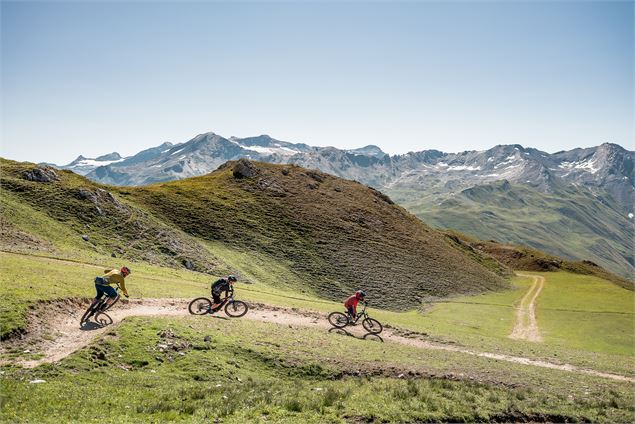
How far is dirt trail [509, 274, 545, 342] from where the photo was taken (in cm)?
6291

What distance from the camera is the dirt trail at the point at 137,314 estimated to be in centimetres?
2558

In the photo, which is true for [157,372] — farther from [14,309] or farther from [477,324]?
[477,324]

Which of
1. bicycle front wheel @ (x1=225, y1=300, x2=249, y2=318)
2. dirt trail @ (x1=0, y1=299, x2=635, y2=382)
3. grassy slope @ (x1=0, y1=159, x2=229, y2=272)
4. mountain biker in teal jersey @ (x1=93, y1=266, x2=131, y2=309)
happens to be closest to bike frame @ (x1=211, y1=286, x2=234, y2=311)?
bicycle front wheel @ (x1=225, y1=300, x2=249, y2=318)

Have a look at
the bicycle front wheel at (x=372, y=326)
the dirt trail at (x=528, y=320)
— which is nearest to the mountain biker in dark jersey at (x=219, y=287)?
the bicycle front wheel at (x=372, y=326)

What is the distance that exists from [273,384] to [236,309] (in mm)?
14675

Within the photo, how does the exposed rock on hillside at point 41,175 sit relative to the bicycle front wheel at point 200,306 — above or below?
above

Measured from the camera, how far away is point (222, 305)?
38.8 metres

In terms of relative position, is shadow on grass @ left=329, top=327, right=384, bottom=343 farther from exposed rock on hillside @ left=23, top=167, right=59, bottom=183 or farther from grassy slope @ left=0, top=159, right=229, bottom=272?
exposed rock on hillside @ left=23, top=167, right=59, bottom=183

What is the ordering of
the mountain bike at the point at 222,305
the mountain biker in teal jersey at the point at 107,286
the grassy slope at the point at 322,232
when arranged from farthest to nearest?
the grassy slope at the point at 322,232, the mountain bike at the point at 222,305, the mountain biker in teal jersey at the point at 107,286

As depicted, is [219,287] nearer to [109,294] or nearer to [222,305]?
[222,305]

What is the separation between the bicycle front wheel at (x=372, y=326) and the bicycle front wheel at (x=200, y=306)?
50.0 ft

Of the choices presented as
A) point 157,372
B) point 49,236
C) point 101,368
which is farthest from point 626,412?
point 49,236

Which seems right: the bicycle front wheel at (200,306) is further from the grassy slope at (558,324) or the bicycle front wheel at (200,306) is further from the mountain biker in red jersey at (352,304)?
the grassy slope at (558,324)

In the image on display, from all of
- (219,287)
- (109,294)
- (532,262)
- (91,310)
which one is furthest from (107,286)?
(532,262)
